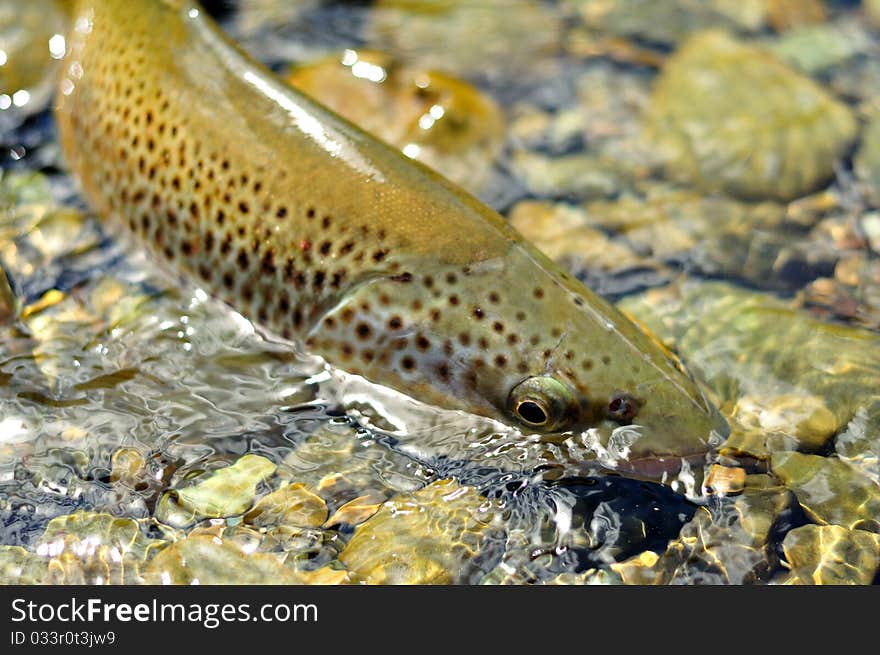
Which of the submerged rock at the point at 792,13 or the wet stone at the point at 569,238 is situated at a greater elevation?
the submerged rock at the point at 792,13

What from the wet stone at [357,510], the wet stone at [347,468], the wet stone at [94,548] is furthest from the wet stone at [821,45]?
the wet stone at [94,548]

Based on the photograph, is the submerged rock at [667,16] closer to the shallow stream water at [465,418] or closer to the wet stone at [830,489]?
the shallow stream water at [465,418]

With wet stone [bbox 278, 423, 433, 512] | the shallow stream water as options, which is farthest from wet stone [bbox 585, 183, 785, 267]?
wet stone [bbox 278, 423, 433, 512]

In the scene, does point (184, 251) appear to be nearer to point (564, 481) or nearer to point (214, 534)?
point (214, 534)

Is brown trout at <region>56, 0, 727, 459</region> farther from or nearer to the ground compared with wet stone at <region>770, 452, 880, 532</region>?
farther from the ground

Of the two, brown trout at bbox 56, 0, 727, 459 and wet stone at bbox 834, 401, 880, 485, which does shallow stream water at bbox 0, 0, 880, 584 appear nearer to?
wet stone at bbox 834, 401, 880, 485

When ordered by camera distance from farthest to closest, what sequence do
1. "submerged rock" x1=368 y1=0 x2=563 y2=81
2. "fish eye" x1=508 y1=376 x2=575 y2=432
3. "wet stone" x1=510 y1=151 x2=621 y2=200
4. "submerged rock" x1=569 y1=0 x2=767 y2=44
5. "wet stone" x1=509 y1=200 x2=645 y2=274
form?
"submerged rock" x1=569 y1=0 x2=767 y2=44, "submerged rock" x1=368 y1=0 x2=563 y2=81, "wet stone" x1=510 y1=151 x2=621 y2=200, "wet stone" x1=509 y1=200 x2=645 y2=274, "fish eye" x1=508 y1=376 x2=575 y2=432

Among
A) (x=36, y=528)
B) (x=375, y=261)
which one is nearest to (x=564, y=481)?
(x=375, y=261)
